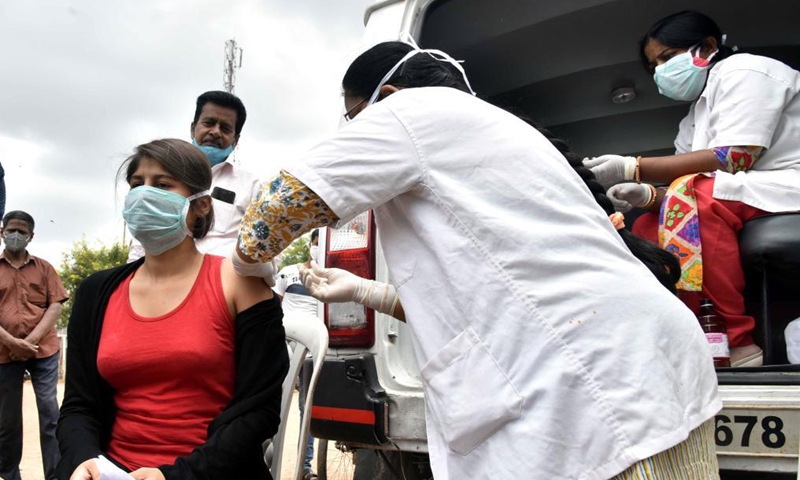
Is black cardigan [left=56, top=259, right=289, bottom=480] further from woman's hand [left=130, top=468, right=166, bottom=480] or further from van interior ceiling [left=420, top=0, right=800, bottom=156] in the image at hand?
van interior ceiling [left=420, top=0, right=800, bottom=156]

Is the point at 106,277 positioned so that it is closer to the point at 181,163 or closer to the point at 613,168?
the point at 181,163

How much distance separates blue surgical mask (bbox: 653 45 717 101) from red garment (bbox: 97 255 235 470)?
5.85ft

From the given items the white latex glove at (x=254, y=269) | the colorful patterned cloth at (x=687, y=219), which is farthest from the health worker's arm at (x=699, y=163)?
the white latex glove at (x=254, y=269)

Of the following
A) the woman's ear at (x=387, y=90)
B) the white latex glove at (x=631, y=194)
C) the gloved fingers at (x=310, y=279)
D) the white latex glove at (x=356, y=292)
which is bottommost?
the white latex glove at (x=356, y=292)

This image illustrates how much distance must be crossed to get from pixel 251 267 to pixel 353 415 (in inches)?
28.7

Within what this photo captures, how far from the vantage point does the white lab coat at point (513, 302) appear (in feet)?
3.50

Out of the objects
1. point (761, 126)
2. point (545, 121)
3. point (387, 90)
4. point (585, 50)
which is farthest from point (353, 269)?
point (545, 121)

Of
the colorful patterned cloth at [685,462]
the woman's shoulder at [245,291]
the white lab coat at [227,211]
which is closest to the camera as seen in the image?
the colorful patterned cloth at [685,462]

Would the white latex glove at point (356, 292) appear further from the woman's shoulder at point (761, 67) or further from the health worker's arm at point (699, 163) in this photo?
the woman's shoulder at point (761, 67)

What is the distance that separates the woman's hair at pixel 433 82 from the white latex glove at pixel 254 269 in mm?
449

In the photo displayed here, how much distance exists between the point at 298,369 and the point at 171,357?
0.52 metres

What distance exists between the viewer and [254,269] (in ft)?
4.98

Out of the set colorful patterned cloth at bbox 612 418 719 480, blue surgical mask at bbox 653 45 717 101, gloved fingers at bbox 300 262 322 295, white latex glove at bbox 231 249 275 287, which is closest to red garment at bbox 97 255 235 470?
white latex glove at bbox 231 249 275 287

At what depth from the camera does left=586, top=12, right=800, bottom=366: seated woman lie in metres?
2.03
